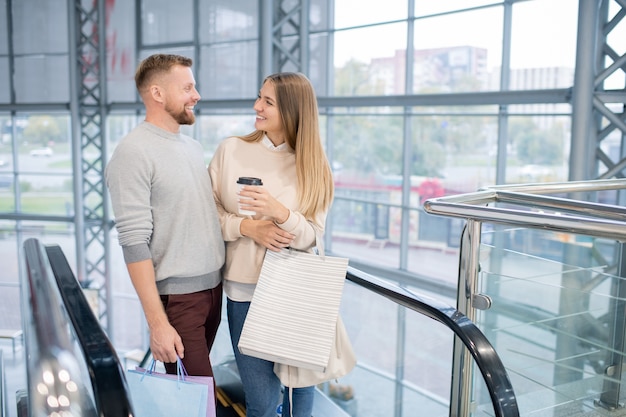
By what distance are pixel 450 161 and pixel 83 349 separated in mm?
10415

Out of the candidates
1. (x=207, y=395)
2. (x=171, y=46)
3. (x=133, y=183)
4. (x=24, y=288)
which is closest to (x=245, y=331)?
(x=207, y=395)

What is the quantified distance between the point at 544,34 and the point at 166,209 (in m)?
7.69

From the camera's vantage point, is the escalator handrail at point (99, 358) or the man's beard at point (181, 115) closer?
the escalator handrail at point (99, 358)

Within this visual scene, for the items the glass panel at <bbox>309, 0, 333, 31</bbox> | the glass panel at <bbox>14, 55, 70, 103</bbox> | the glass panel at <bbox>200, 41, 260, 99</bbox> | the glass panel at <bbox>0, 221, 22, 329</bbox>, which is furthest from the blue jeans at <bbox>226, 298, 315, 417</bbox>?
the glass panel at <bbox>0, 221, 22, 329</bbox>

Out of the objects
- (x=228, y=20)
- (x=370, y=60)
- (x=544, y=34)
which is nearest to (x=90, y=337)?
(x=544, y=34)

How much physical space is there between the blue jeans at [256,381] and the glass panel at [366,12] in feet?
29.0

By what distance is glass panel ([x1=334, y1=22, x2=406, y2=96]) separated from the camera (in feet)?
35.4

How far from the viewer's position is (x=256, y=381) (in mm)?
2428

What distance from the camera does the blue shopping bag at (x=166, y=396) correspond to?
70.9 inches

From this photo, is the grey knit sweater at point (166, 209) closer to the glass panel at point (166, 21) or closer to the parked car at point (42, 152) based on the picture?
the glass panel at point (166, 21)

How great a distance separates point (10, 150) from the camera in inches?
586

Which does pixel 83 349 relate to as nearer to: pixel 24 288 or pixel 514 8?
pixel 24 288

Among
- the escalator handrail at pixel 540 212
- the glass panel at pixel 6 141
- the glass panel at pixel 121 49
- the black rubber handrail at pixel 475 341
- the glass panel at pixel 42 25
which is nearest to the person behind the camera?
the black rubber handrail at pixel 475 341

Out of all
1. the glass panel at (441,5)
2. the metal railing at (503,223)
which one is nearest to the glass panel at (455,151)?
the glass panel at (441,5)
